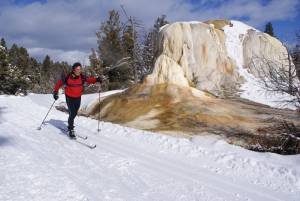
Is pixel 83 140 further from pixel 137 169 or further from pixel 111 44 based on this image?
pixel 111 44

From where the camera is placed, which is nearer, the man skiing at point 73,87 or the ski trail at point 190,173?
the ski trail at point 190,173

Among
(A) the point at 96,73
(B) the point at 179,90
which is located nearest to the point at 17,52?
(A) the point at 96,73

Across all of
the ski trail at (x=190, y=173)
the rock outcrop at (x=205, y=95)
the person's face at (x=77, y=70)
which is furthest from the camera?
the rock outcrop at (x=205, y=95)

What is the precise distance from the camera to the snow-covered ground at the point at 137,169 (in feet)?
21.8

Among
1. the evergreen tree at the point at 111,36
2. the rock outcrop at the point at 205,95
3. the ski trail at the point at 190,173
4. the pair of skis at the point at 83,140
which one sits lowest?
the ski trail at the point at 190,173

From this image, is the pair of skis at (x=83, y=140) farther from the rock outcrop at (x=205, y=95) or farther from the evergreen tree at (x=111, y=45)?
the evergreen tree at (x=111, y=45)

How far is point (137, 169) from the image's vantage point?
26.3ft

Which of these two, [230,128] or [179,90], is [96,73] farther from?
[230,128]

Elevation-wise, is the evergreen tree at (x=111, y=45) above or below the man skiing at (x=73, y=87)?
above

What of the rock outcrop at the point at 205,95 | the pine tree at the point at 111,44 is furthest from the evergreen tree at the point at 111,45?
the rock outcrop at the point at 205,95

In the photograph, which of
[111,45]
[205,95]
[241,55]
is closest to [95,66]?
[111,45]

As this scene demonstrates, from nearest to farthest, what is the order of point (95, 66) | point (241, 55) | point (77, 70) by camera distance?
point (77, 70) < point (241, 55) < point (95, 66)

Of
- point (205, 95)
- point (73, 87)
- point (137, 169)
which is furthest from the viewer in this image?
point (205, 95)

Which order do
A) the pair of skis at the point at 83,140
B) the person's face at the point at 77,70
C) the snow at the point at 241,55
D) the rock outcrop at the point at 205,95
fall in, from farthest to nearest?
the snow at the point at 241,55 → the rock outcrop at the point at 205,95 → the person's face at the point at 77,70 → the pair of skis at the point at 83,140
